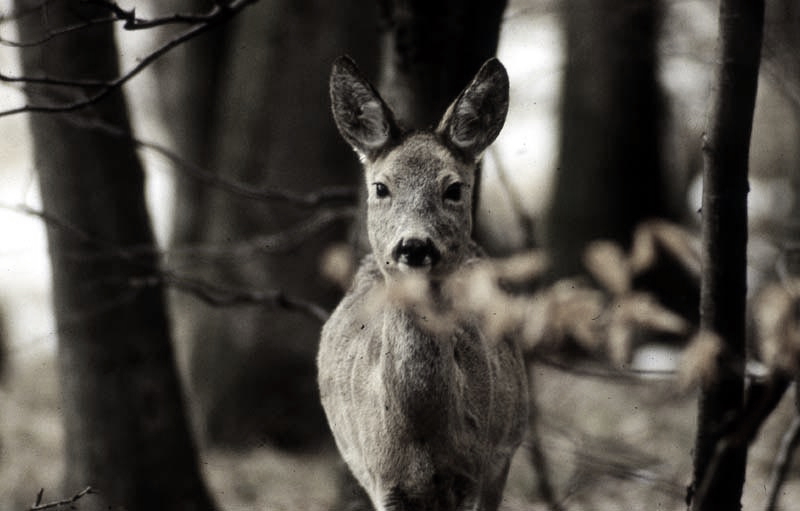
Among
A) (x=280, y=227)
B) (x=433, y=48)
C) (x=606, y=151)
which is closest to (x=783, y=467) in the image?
(x=433, y=48)

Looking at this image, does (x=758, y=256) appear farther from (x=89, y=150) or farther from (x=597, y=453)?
(x=89, y=150)

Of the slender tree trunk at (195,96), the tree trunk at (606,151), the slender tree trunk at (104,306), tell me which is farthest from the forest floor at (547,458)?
the slender tree trunk at (195,96)

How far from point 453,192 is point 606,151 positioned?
9003 mm

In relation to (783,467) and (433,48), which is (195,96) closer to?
(433,48)

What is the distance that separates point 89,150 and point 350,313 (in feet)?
8.37

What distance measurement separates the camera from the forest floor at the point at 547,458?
9062mm

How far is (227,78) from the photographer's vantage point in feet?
42.0

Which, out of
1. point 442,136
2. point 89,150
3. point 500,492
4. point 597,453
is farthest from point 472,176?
point 597,453

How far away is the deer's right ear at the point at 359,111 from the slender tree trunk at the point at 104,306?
7.70ft

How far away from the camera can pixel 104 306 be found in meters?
7.38

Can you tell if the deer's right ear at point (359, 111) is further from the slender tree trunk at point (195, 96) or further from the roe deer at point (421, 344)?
the slender tree trunk at point (195, 96)

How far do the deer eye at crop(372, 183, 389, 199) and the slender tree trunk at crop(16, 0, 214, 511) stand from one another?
258cm

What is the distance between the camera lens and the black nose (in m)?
4.64

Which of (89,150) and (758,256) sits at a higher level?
(89,150)
